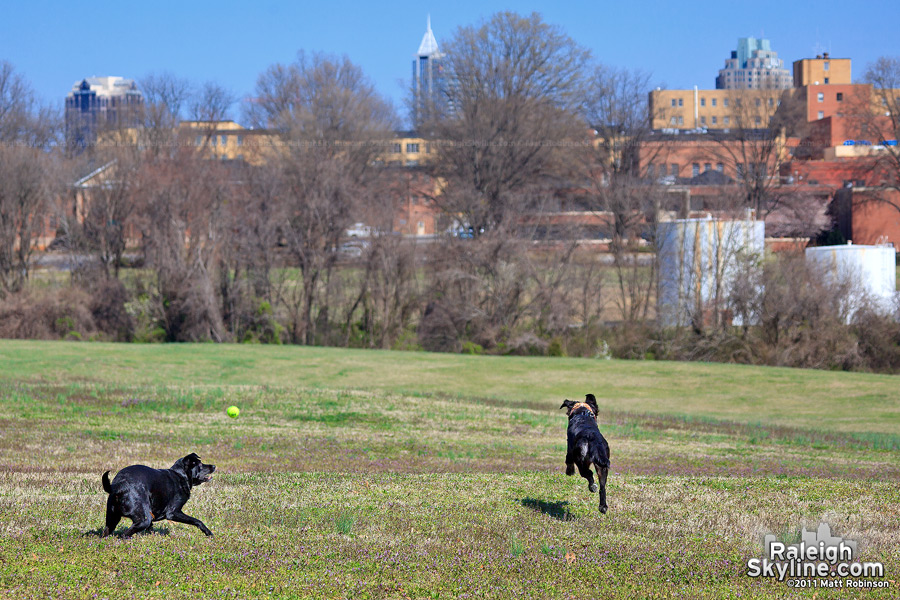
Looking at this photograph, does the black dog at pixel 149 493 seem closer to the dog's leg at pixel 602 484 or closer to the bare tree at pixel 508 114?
the dog's leg at pixel 602 484

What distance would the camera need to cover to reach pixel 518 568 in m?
7.28

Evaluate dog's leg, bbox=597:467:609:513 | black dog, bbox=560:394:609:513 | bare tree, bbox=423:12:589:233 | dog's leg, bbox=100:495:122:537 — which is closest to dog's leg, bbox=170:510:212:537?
dog's leg, bbox=100:495:122:537

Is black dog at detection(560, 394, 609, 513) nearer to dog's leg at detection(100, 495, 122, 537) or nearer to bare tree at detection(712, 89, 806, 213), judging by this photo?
dog's leg at detection(100, 495, 122, 537)

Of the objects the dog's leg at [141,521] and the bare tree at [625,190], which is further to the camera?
the bare tree at [625,190]

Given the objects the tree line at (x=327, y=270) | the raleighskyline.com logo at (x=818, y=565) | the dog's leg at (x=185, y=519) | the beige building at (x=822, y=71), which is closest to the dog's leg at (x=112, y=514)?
the dog's leg at (x=185, y=519)

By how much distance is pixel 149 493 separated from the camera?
7602 millimetres

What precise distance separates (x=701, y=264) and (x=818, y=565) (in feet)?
127

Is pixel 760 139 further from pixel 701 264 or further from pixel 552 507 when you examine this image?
pixel 552 507

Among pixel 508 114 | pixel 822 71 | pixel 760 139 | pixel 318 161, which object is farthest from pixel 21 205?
pixel 822 71

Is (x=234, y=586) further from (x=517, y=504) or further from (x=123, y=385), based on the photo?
(x=123, y=385)

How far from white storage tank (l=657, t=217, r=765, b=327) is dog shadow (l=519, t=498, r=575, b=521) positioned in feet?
113

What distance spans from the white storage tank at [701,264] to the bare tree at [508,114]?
21677 mm

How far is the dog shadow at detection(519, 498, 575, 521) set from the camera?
9430mm

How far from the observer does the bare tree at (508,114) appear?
2677 inches
